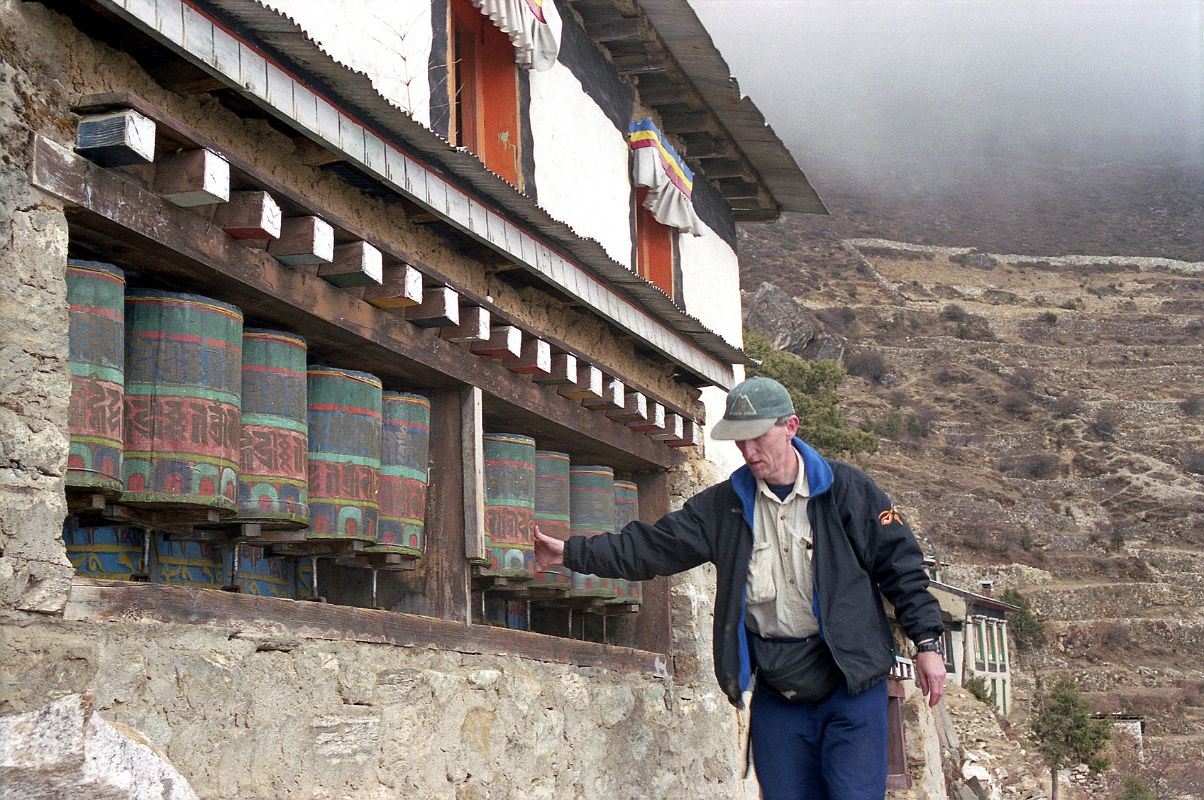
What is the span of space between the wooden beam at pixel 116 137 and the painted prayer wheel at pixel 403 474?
2.03 m

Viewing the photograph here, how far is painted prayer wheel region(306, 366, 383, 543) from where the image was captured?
211 inches

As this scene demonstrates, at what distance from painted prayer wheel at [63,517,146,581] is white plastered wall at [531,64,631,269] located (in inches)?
131

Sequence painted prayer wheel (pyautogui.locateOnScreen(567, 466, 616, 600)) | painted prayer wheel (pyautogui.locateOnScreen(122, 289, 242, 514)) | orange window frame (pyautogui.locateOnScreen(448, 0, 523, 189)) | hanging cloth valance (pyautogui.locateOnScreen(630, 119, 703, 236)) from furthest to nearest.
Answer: hanging cloth valance (pyautogui.locateOnScreen(630, 119, 703, 236)) < painted prayer wheel (pyautogui.locateOnScreen(567, 466, 616, 600)) < orange window frame (pyautogui.locateOnScreen(448, 0, 523, 189)) < painted prayer wheel (pyautogui.locateOnScreen(122, 289, 242, 514))

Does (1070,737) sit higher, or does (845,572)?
(845,572)

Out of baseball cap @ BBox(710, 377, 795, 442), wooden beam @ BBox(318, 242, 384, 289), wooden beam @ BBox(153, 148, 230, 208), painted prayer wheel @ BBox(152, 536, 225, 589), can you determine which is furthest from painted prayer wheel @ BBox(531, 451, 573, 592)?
wooden beam @ BBox(153, 148, 230, 208)

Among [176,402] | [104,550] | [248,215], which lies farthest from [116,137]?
[104,550]

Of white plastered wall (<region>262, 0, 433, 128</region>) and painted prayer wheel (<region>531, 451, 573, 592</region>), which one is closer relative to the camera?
white plastered wall (<region>262, 0, 433, 128</region>)

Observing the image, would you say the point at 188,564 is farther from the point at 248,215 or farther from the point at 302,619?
the point at 248,215

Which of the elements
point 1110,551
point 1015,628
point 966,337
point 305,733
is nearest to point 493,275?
point 305,733

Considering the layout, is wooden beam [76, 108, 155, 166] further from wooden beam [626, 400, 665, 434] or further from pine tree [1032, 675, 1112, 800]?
pine tree [1032, 675, 1112, 800]

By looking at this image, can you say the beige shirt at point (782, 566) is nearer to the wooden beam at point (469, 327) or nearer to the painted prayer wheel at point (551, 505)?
the wooden beam at point (469, 327)

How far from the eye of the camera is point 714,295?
10797 mm

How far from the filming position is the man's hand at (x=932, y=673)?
4.53m

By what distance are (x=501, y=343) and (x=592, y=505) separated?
1.88 m
